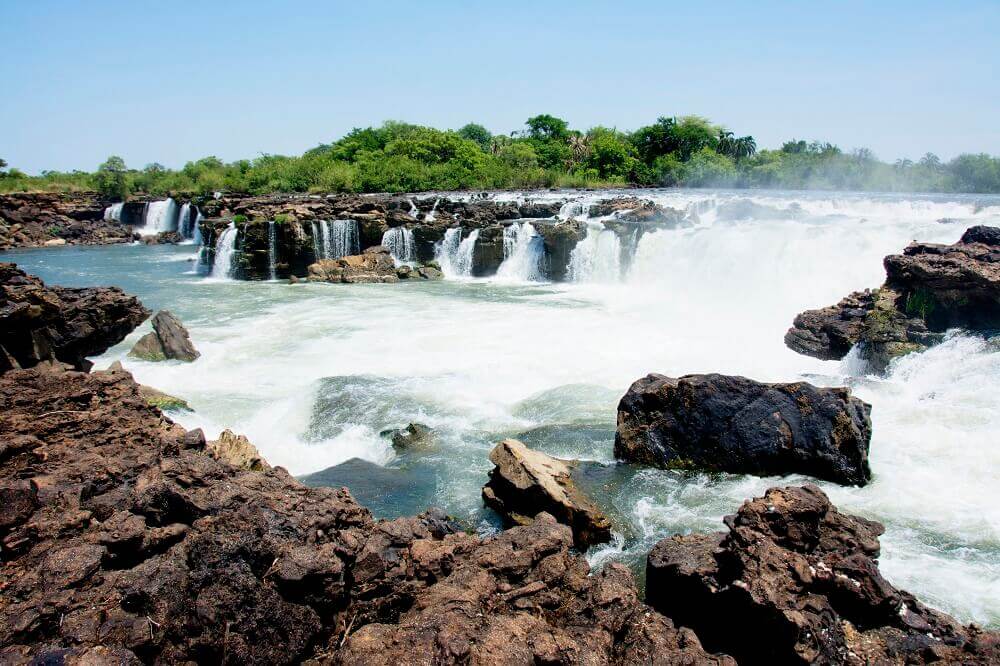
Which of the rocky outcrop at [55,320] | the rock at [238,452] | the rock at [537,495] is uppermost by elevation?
the rocky outcrop at [55,320]

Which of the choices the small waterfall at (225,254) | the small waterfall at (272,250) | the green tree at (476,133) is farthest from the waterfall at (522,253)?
the green tree at (476,133)

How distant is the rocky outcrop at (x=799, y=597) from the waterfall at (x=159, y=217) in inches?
1572

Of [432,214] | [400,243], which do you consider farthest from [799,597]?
[432,214]

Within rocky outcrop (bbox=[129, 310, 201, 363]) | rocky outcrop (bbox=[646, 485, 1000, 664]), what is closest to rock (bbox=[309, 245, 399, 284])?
rocky outcrop (bbox=[129, 310, 201, 363])

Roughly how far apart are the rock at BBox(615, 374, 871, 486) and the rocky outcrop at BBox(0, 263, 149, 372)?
6760mm

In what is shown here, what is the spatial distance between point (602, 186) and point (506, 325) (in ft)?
96.9

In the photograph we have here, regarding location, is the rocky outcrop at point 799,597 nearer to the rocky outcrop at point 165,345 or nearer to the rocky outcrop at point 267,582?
the rocky outcrop at point 267,582

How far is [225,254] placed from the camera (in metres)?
24.4

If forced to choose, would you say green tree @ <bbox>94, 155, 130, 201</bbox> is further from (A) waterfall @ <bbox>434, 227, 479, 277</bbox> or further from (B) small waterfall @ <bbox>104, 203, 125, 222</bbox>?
(A) waterfall @ <bbox>434, 227, 479, 277</bbox>

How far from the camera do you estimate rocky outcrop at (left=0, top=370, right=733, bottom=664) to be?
10.1 ft

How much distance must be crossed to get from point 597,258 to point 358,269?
8.22 m

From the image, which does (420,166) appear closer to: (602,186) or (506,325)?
(602,186)

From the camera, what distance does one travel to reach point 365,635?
3.21m

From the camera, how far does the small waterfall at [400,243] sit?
81.8 feet
